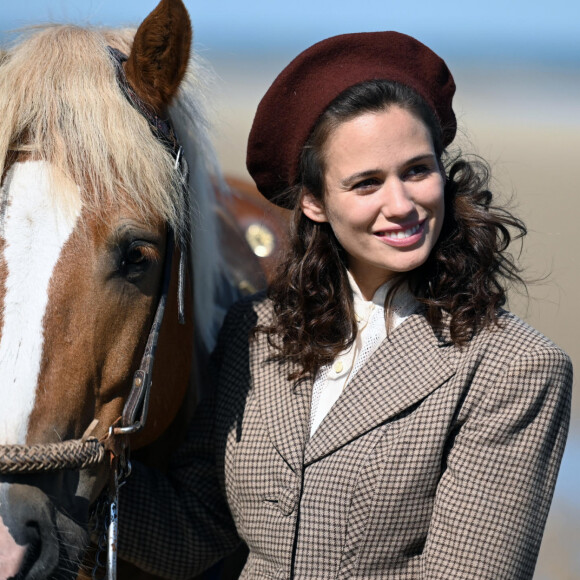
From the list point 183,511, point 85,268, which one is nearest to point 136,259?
point 85,268

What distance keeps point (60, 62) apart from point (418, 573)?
1371mm

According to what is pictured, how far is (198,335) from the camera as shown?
7.32 feet

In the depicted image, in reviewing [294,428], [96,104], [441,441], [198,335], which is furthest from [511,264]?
[96,104]

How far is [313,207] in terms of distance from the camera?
1.92 meters

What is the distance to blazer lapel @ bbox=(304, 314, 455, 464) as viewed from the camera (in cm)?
172

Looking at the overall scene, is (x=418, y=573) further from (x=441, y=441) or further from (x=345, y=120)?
(x=345, y=120)

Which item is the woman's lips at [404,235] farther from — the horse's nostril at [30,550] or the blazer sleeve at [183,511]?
the horse's nostril at [30,550]

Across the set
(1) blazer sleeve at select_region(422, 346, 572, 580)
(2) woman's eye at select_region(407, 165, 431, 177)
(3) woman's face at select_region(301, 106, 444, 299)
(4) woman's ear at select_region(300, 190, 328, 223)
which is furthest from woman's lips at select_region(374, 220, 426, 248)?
(1) blazer sleeve at select_region(422, 346, 572, 580)

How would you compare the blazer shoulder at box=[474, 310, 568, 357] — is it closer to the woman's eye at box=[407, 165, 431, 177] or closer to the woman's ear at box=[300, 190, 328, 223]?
the woman's eye at box=[407, 165, 431, 177]

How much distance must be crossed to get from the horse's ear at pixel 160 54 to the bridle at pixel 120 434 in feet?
0.09

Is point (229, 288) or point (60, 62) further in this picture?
point (229, 288)

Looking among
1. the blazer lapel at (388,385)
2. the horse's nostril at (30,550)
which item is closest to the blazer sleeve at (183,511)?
the blazer lapel at (388,385)

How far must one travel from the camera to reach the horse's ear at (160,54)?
163 cm

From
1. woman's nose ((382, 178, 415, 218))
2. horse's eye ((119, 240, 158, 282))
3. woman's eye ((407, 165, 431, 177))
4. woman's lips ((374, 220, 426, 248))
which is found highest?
woman's eye ((407, 165, 431, 177))
